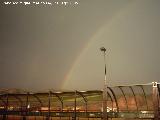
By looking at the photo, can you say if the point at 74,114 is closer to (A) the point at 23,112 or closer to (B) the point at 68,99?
(A) the point at 23,112

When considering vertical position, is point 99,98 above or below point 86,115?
above

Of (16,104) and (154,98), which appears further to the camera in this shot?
(16,104)

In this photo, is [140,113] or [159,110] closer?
[159,110]

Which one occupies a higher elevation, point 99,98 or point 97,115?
point 99,98

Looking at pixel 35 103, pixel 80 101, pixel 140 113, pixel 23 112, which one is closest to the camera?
pixel 140 113

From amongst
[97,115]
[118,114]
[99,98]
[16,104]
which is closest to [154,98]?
[118,114]

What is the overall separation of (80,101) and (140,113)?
62.5 feet

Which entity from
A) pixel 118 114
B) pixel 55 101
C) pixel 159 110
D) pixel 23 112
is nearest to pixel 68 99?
pixel 55 101

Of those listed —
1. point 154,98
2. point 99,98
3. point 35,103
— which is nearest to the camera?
point 154,98

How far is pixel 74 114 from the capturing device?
1802 cm

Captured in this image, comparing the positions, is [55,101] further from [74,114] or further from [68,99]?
[74,114]

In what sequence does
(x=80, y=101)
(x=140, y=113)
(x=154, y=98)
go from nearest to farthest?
1. (x=154, y=98)
2. (x=140, y=113)
3. (x=80, y=101)

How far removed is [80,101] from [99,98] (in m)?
6.78

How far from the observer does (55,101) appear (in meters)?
32.1
